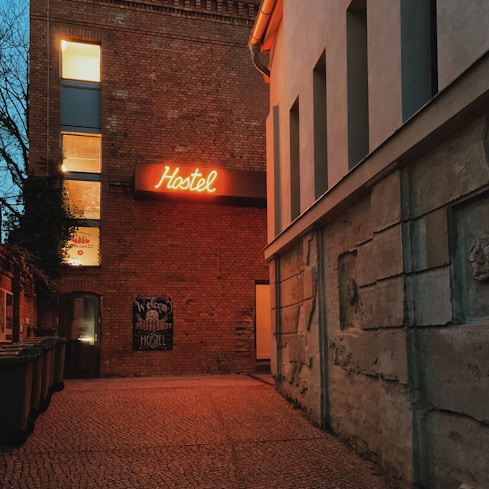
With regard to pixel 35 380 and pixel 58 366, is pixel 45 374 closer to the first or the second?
pixel 35 380

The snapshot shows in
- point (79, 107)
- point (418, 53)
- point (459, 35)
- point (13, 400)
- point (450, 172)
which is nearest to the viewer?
point (459, 35)

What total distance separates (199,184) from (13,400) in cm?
819

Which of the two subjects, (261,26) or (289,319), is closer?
(289,319)

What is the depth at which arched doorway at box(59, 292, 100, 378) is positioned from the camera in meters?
13.8

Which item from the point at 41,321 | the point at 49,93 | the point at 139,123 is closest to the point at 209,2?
the point at 139,123

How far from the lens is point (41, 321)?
1342 cm

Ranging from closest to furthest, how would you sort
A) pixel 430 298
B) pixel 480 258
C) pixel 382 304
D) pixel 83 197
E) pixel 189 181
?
pixel 480 258
pixel 430 298
pixel 382 304
pixel 189 181
pixel 83 197

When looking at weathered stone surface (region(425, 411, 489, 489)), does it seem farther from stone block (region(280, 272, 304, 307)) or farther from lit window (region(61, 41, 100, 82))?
lit window (region(61, 41, 100, 82))

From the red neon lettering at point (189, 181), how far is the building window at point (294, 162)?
446cm

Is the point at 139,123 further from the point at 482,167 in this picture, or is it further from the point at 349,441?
the point at 482,167

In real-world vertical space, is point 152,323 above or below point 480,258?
below

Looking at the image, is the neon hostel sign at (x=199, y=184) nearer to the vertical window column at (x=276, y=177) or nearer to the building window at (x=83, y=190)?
the building window at (x=83, y=190)

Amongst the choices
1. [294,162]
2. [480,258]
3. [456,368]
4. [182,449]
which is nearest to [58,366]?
[182,449]

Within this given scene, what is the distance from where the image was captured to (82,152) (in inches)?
562
